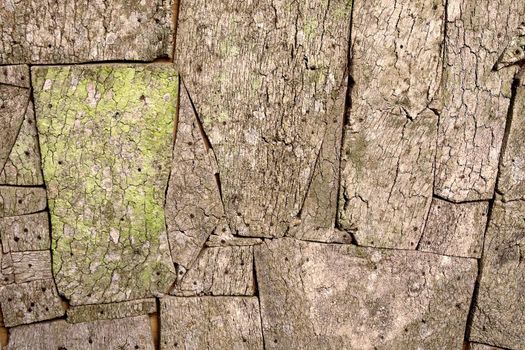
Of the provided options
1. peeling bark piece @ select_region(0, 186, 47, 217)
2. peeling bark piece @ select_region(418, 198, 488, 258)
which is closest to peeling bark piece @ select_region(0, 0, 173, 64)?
peeling bark piece @ select_region(0, 186, 47, 217)

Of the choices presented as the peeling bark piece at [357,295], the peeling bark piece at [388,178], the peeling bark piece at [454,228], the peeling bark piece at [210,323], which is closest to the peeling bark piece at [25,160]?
the peeling bark piece at [210,323]

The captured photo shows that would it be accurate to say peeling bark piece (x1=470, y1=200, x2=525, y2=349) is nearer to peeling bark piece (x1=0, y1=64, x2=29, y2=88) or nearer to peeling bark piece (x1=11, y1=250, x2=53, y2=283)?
peeling bark piece (x1=11, y1=250, x2=53, y2=283)

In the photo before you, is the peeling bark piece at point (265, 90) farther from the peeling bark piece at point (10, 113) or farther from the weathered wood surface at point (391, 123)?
the peeling bark piece at point (10, 113)

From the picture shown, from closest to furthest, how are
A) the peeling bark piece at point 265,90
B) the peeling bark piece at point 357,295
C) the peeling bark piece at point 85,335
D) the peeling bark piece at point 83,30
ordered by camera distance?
1. the peeling bark piece at point 83,30
2. the peeling bark piece at point 265,90
3. the peeling bark piece at point 85,335
4. the peeling bark piece at point 357,295

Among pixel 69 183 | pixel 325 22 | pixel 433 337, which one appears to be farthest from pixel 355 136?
pixel 69 183

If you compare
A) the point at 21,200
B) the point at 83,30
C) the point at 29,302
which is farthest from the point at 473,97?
the point at 29,302

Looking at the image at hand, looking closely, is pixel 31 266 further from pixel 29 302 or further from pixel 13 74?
pixel 13 74

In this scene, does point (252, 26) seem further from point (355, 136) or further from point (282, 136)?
point (355, 136)
